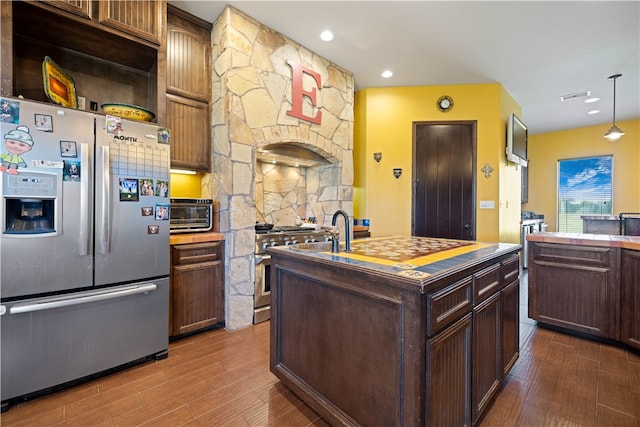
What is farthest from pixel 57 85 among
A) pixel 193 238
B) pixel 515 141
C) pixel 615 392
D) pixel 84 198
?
pixel 515 141

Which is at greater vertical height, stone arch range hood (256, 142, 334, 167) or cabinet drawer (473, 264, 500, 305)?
stone arch range hood (256, 142, 334, 167)

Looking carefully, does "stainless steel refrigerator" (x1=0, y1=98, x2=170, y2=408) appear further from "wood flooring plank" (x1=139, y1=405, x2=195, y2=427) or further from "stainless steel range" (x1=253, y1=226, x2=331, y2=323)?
"stainless steel range" (x1=253, y1=226, x2=331, y2=323)

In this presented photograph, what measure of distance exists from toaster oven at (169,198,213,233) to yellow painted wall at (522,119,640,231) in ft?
25.5

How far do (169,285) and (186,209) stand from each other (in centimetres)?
72

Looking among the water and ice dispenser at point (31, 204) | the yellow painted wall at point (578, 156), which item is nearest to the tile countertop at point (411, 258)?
the water and ice dispenser at point (31, 204)

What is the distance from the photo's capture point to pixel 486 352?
1604 millimetres

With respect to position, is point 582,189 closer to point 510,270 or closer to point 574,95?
point 574,95

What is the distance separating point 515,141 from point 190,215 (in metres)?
4.78

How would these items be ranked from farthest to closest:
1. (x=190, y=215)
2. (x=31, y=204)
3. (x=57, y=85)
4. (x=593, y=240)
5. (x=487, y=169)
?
(x=487, y=169)
(x=190, y=215)
(x=593, y=240)
(x=57, y=85)
(x=31, y=204)

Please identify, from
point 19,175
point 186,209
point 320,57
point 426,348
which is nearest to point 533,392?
point 426,348

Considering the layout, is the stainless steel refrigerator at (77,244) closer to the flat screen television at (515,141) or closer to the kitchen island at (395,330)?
the kitchen island at (395,330)

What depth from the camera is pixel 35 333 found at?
176 cm

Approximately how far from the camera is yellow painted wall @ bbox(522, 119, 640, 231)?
5809 mm

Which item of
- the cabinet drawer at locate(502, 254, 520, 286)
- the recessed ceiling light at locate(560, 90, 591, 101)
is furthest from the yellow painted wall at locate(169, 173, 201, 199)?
the recessed ceiling light at locate(560, 90, 591, 101)
